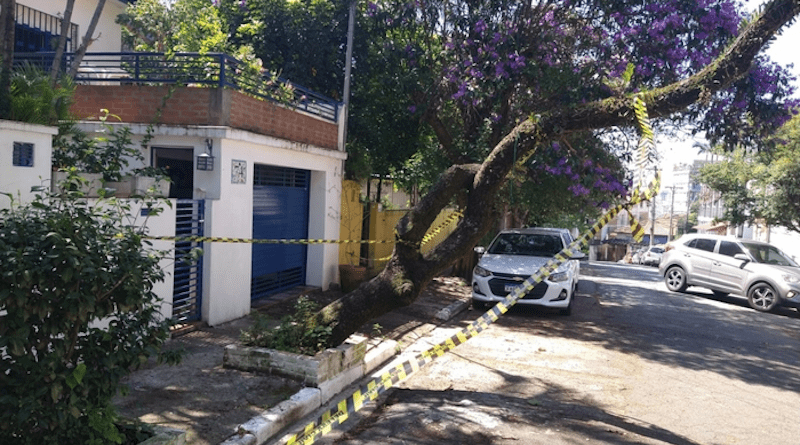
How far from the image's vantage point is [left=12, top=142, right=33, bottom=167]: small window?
5.71 m

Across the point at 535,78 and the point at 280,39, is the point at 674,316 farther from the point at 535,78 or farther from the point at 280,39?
the point at 280,39

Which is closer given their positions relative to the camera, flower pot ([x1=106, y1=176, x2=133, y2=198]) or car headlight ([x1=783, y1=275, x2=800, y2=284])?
flower pot ([x1=106, y1=176, x2=133, y2=198])

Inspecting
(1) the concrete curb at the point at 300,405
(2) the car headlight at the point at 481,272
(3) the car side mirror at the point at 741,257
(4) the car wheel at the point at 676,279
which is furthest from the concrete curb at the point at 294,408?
(4) the car wheel at the point at 676,279

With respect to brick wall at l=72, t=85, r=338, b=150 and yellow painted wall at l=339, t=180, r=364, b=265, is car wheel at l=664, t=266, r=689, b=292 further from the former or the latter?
brick wall at l=72, t=85, r=338, b=150

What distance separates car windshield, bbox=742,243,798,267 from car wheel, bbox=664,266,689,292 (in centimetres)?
196

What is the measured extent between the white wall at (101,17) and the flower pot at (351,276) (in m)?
6.58

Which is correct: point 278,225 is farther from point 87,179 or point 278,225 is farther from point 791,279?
point 791,279

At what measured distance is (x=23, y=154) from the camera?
5.80 m

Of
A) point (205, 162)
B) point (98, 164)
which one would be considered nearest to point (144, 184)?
point (98, 164)

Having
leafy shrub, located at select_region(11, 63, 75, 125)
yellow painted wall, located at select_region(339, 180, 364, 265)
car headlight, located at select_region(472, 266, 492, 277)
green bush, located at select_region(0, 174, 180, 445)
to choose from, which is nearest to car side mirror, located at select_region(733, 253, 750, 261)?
car headlight, located at select_region(472, 266, 492, 277)

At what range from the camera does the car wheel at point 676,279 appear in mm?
16453

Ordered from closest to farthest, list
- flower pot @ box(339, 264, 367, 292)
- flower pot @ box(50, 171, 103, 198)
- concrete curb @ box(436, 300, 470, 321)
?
flower pot @ box(50, 171, 103, 198) → concrete curb @ box(436, 300, 470, 321) → flower pot @ box(339, 264, 367, 292)

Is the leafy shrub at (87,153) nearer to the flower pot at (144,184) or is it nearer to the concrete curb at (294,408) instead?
the flower pot at (144,184)

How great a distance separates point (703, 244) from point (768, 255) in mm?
1640
